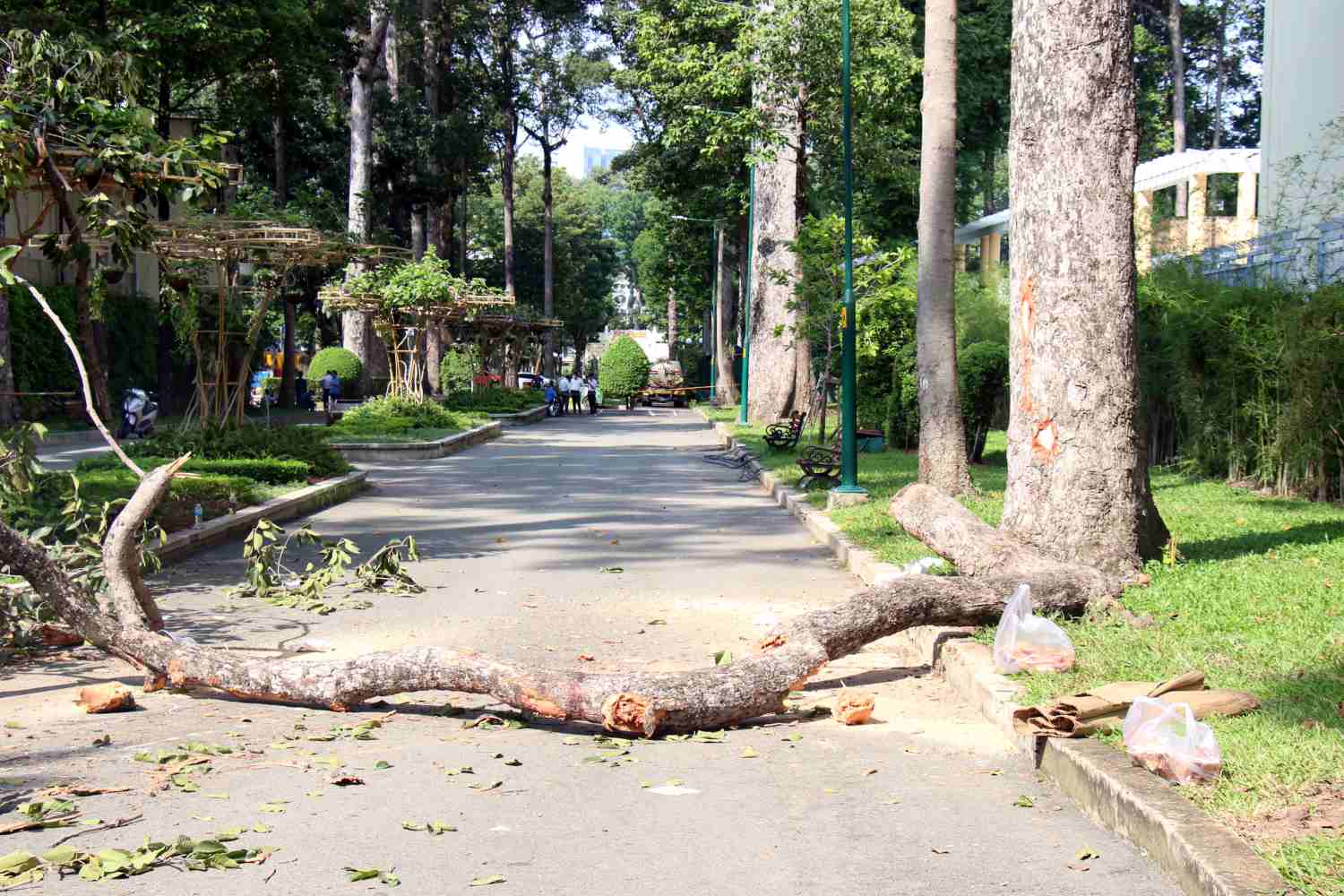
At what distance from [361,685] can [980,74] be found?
117 feet

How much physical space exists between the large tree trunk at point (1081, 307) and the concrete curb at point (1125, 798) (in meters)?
1.66

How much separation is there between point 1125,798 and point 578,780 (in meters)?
2.27

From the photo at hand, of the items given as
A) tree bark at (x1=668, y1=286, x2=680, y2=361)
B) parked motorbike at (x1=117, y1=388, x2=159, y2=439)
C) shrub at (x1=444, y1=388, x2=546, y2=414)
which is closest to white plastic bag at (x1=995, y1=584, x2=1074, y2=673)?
parked motorbike at (x1=117, y1=388, x2=159, y2=439)

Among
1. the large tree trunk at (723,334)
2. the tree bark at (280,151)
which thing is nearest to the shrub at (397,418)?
the tree bark at (280,151)

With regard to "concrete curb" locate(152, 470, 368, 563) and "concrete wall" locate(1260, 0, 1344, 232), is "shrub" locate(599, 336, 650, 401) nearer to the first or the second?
"concrete wall" locate(1260, 0, 1344, 232)

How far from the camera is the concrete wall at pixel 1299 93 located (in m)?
22.1

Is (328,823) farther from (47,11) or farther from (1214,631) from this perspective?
(47,11)

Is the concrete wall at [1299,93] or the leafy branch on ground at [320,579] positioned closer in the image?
the leafy branch on ground at [320,579]

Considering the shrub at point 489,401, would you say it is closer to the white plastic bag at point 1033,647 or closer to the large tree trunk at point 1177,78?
the large tree trunk at point 1177,78

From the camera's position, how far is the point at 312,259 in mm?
21547

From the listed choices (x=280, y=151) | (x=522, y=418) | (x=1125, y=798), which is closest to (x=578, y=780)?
(x=1125, y=798)

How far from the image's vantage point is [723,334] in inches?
2378

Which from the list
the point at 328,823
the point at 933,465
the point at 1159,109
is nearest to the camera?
the point at 328,823

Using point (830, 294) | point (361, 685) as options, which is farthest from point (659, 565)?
point (830, 294)
